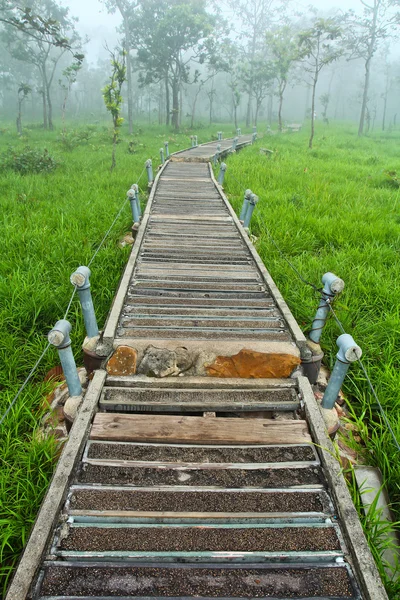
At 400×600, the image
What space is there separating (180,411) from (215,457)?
17.5 inches

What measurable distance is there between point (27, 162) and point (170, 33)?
60.7 ft

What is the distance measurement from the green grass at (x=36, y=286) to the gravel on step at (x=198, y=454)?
0.47 m

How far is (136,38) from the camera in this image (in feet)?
79.0

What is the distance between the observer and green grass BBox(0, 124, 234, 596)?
212 cm

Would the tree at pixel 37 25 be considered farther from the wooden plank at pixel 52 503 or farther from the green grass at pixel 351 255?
the wooden plank at pixel 52 503

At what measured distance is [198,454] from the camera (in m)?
1.99

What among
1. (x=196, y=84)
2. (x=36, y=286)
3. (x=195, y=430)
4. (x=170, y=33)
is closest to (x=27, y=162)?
(x=36, y=286)

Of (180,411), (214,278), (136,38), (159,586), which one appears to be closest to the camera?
(159,586)

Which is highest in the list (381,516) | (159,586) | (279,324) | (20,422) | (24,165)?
(24,165)

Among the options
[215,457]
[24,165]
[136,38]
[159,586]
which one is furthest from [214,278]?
[136,38]

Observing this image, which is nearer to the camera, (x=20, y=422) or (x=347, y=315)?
(x=20, y=422)

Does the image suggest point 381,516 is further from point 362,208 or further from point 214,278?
point 362,208

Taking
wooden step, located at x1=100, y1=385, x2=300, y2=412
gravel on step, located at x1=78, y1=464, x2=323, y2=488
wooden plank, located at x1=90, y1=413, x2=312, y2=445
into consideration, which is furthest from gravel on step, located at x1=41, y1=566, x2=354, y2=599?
wooden step, located at x1=100, y1=385, x2=300, y2=412

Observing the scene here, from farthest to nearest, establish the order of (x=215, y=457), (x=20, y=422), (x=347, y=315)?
(x=347, y=315) → (x=20, y=422) → (x=215, y=457)
